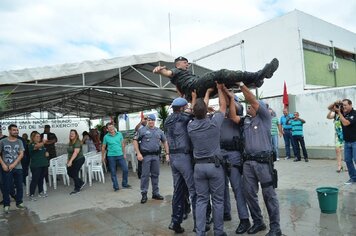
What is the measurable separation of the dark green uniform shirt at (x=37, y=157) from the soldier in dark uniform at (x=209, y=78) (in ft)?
13.9

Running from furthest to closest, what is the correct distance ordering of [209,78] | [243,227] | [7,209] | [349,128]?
[349,128] → [7,209] → [243,227] → [209,78]

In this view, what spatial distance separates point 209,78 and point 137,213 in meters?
2.83

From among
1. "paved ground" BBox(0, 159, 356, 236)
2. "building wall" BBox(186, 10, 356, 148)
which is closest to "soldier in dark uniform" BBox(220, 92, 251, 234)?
"paved ground" BBox(0, 159, 356, 236)

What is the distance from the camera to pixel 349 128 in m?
6.04

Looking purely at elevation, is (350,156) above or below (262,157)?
below

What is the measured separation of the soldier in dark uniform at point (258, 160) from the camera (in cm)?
363

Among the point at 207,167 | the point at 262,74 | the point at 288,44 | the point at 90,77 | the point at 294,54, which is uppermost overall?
the point at 288,44

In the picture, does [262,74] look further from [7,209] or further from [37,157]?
[37,157]

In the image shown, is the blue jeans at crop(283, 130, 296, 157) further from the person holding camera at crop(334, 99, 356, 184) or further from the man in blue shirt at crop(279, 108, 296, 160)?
the person holding camera at crop(334, 99, 356, 184)

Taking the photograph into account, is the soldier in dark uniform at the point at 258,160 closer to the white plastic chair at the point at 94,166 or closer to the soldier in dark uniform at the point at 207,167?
the soldier in dark uniform at the point at 207,167

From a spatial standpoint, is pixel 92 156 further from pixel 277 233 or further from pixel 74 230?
pixel 277 233

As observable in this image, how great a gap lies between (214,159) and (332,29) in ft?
53.1

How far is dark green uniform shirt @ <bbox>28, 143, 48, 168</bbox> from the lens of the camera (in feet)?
22.5

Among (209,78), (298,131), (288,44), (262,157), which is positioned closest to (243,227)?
(262,157)
